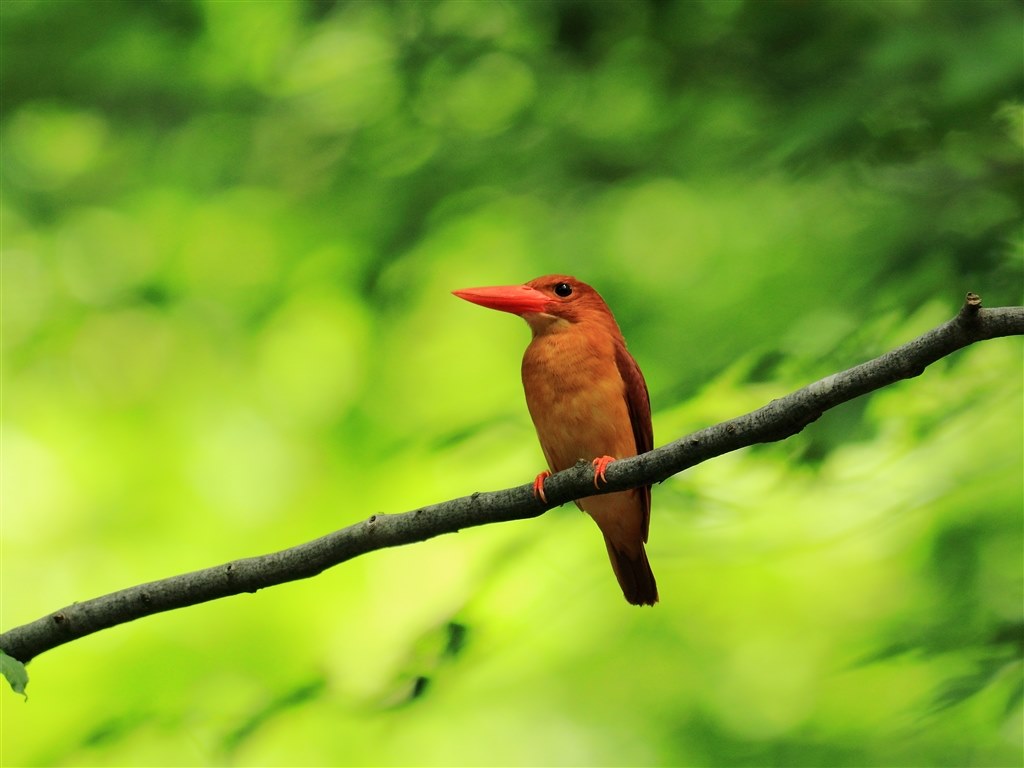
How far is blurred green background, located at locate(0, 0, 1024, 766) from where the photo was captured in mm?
3846

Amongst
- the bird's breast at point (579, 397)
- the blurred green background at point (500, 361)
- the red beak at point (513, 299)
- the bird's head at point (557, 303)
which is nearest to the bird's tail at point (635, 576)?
the blurred green background at point (500, 361)

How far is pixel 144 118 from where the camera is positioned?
4.77 m

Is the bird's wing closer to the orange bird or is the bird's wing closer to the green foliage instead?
the orange bird

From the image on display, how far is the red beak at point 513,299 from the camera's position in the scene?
3114 mm

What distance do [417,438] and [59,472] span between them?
2682 millimetres

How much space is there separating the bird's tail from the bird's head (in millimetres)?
801

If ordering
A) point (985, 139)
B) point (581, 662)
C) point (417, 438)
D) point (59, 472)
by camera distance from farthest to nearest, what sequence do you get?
point (59, 472)
point (581, 662)
point (417, 438)
point (985, 139)

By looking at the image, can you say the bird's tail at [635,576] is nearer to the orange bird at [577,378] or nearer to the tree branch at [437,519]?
the orange bird at [577,378]

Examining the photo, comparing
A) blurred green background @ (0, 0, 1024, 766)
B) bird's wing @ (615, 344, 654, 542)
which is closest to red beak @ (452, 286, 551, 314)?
bird's wing @ (615, 344, 654, 542)

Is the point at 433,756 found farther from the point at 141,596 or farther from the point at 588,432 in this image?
the point at 141,596

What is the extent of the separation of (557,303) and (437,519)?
123cm

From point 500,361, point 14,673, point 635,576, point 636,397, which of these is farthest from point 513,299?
point 500,361

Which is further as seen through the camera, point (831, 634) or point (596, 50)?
point (831, 634)

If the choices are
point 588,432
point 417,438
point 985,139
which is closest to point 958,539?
point 985,139
